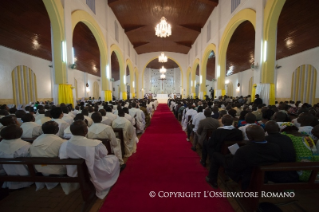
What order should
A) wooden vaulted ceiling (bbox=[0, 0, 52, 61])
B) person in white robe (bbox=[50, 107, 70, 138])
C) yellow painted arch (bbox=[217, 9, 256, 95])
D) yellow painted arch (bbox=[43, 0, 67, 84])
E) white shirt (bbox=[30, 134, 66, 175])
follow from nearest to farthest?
1. white shirt (bbox=[30, 134, 66, 175])
2. person in white robe (bbox=[50, 107, 70, 138])
3. yellow painted arch (bbox=[43, 0, 67, 84])
4. wooden vaulted ceiling (bbox=[0, 0, 52, 61])
5. yellow painted arch (bbox=[217, 9, 256, 95])

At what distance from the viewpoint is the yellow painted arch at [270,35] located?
6.38m

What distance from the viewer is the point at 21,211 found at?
2004 millimetres

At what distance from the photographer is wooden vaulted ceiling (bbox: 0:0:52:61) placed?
6516 millimetres

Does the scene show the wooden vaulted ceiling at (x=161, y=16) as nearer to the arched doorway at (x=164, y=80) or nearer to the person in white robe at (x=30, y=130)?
the arched doorway at (x=164, y=80)

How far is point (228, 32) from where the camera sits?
31.9 ft

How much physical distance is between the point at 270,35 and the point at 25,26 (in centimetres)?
1089

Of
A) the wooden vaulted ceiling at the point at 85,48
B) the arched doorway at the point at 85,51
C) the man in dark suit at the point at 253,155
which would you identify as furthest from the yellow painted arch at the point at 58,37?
the man in dark suit at the point at 253,155

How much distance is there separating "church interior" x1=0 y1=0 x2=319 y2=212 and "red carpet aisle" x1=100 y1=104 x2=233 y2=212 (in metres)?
0.02

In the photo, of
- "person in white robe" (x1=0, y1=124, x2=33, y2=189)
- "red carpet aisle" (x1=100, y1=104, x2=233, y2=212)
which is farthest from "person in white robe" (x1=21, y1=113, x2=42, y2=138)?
"red carpet aisle" (x1=100, y1=104, x2=233, y2=212)

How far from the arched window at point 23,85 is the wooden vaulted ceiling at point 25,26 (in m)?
1.23

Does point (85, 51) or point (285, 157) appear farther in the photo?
point (85, 51)

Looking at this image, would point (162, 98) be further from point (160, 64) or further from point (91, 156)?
point (91, 156)

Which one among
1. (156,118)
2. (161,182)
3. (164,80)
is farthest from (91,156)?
(164,80)

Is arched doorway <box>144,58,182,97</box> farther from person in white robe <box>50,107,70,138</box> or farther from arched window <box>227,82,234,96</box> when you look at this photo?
person in white robe <box>50,107,70,138</box>
